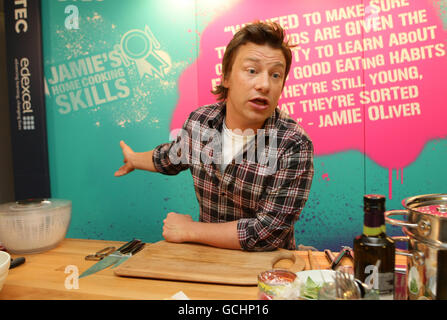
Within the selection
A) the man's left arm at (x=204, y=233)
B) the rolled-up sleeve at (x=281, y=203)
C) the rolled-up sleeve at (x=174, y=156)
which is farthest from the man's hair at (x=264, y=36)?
the man's left arm at (x=204, y=233)

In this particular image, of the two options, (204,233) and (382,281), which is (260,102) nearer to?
(204,233)

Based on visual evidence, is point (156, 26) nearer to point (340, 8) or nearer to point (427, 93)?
point (340, 8)

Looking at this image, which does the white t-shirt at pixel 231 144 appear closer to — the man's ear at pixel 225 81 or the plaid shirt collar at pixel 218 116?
the plaid shirt collar at pixel 218 116

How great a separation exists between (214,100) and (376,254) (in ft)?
6.57

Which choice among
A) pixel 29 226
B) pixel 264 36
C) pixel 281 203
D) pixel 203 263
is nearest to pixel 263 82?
pixel 264 36

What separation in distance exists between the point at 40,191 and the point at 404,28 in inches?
119

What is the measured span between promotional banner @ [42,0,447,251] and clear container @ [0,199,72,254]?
56.8 inches

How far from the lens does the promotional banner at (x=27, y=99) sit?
2.82 metres

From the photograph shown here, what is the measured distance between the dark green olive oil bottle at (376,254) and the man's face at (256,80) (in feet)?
2.55

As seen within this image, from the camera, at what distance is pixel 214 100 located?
259cm

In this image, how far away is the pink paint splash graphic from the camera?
2279 millimetres

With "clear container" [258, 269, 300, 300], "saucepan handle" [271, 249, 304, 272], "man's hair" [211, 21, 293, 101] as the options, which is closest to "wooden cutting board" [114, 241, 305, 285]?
"saucepan handle" [271, 249, 304, 272]
